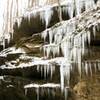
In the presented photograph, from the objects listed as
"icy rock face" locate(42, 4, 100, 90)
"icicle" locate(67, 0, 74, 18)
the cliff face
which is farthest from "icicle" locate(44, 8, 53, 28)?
"icy rock face" locate(42, 4, 100, 90)

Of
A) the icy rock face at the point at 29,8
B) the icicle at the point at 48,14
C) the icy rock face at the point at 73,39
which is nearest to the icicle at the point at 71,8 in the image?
the icy rock face at the point at 29,8

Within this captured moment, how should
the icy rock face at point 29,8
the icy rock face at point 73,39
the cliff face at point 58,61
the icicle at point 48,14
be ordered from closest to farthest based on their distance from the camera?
the icy rock face at point 73,39, the cliff face at point 58,61, the icy rock face at point 29,8, the icicle at point 48,14

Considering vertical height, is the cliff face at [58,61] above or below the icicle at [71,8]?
below

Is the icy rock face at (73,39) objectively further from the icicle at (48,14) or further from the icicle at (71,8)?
the icicle at (48,14)

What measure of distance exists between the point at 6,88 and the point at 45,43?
5.72 ft

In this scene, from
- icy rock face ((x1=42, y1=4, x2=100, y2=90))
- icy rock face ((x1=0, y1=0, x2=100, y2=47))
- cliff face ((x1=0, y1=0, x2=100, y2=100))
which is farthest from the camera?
icy rock face ((x1=0, y1=0, x2=100, y2=47))

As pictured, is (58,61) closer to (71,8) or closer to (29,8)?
(71,8)

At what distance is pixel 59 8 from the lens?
9773 millimetres

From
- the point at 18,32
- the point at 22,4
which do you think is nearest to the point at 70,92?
the point at 18,32

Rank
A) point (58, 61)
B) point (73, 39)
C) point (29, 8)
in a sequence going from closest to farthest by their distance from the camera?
point (73, 39), point (58, 61), point (29, 8)

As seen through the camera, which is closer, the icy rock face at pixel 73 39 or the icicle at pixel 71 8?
the icy rock face at pixel 73 39

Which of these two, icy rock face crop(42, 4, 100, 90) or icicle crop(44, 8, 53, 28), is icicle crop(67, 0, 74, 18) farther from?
icy rock face crop(42, 4, 100, 90)

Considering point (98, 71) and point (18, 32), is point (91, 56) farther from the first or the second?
point (18, 32)

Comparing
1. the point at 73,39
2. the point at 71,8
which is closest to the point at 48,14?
the point at 71,8
